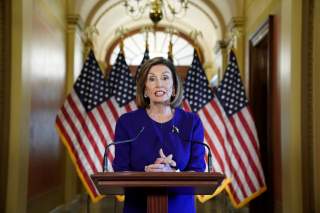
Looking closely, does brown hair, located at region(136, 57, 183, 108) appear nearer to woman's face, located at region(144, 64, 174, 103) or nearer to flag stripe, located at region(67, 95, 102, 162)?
woman's face, located at region(144, 64, 174, 103)

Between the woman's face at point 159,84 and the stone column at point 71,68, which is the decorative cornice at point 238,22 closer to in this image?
the stone column at point 71,68

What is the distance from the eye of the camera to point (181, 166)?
3.18 metres

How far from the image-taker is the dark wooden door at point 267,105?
8.20m

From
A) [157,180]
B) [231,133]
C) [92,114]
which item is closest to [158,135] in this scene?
[157,180]

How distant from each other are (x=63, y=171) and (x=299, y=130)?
17.6 ft

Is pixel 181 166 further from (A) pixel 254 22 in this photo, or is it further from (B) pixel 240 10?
(B) pixel 240 10

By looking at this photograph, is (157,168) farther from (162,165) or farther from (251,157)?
(251,157)

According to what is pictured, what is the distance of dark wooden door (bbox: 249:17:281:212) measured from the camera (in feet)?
26.9

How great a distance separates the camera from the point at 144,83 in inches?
131

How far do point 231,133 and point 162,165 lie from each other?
5.15 metres

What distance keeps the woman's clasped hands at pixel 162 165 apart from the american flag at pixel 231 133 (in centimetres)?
484

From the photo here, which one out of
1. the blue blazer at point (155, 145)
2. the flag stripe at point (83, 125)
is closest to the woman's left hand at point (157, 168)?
the blue blazer at point (155, 145)

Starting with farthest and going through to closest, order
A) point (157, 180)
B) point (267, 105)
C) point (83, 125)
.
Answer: point (267, 105), point (83, 125), point (157, 180)

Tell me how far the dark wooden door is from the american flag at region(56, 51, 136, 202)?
2000 mm
